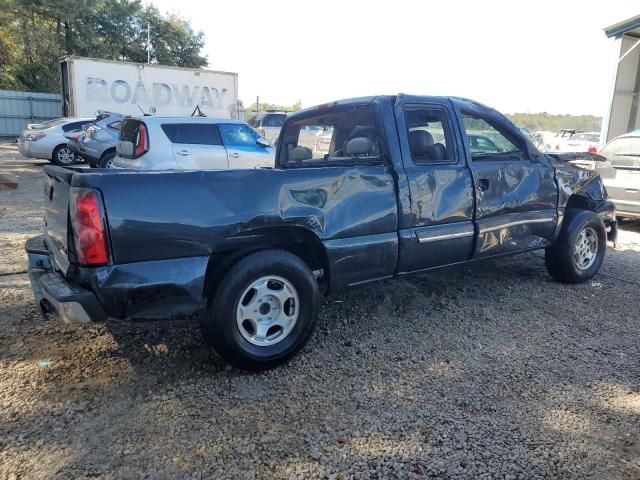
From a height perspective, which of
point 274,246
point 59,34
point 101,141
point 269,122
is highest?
point 59,34

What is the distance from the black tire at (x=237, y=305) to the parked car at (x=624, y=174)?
6.35 m

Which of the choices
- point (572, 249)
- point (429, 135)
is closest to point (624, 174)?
point (572, 249)

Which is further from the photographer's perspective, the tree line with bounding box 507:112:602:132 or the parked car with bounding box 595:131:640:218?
the tree line with bounding box 507:112:602:132

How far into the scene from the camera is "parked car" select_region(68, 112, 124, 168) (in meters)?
12.4

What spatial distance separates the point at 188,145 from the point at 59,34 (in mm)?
27456

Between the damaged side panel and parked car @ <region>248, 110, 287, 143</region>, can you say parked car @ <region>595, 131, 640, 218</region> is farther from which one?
parked car @ <region>248, 110, 287, 143</region>

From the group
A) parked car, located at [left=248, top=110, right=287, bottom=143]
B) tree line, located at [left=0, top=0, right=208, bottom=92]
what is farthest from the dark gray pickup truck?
tree line, located at [left=0, top=0, right=208, bottom=92]

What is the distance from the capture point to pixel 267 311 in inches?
132

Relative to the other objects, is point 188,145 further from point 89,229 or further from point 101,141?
point 89,229

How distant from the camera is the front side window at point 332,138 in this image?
13.1 feet

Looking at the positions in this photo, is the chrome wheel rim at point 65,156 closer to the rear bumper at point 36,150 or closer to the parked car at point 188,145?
the rear bumper at point 36,150

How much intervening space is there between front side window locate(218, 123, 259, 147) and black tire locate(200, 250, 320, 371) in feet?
22.0

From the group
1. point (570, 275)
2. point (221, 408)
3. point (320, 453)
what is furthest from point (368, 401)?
point (570, 275)

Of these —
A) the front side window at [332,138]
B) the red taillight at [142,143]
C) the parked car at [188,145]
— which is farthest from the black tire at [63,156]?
the front side window at [332,138]
